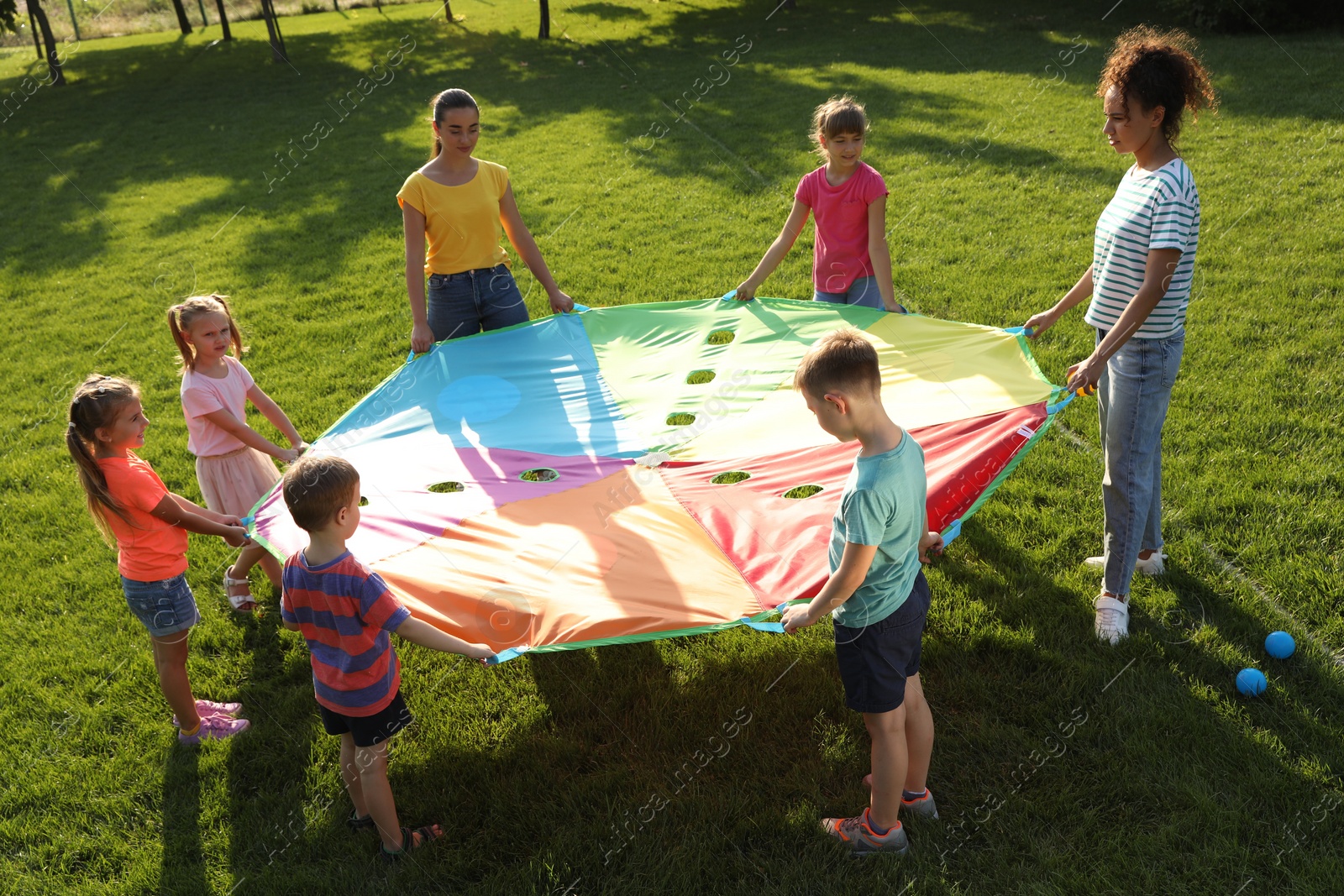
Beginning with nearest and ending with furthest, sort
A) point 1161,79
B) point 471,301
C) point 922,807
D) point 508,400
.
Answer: point 922,807, point 1161,79, point 508,400, point 471,301

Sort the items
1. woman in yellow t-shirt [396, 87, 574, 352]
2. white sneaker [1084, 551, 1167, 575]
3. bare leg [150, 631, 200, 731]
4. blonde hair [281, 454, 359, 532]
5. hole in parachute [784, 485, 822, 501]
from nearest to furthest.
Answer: blonde hair [281, 454, 359, 532]
bare leg [150, 631, 200, 731]
hole in parachute [784, 485, 822, 501]
white sneaker [1084, 551, 1167, 575]
woman in yellow t-shirt [396, 87, 574, 352]

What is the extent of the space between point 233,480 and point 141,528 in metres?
0.80

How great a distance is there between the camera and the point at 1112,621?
343cm

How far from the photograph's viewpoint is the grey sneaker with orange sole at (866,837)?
2.69 metres

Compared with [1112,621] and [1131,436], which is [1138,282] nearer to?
[1131,436]

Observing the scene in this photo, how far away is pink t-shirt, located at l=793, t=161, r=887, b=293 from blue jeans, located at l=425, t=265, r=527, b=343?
152 centimetres

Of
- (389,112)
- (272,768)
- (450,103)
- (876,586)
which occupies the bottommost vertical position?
(272,768)

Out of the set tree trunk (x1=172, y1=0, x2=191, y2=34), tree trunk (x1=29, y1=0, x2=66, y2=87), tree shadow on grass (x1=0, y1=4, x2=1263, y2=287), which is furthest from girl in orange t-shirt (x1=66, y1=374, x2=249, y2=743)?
tree trunk (x1=172, y1=0, x2=191, y2=34)

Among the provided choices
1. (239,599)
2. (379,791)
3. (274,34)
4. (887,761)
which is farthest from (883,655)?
(274,34)

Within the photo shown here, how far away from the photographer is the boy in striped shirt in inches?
94.0

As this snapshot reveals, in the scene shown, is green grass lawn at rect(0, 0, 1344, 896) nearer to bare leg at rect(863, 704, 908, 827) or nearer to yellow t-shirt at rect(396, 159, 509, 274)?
bare leg at rect(863, 704, 908, 827)

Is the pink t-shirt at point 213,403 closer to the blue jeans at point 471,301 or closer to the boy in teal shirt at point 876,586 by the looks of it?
the blue jeans at point 471,301

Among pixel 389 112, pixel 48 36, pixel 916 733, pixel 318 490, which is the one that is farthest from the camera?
pixel 48 36

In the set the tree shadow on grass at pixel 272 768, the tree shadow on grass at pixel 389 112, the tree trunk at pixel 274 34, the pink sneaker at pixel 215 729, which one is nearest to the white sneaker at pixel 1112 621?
the tree shadow on grass at pixel 272 768
